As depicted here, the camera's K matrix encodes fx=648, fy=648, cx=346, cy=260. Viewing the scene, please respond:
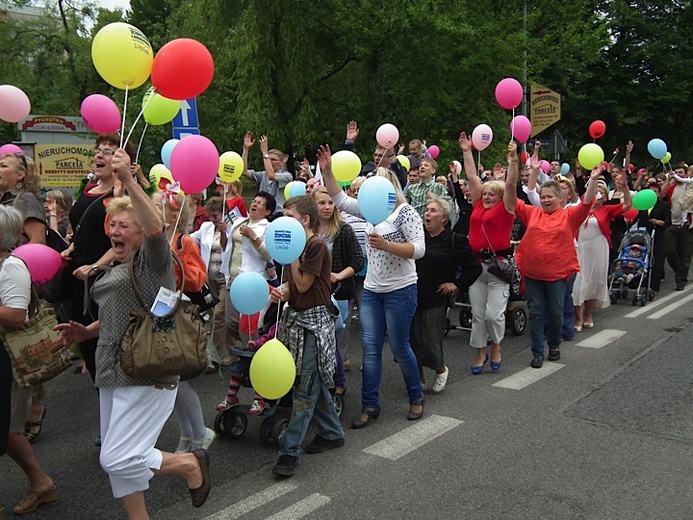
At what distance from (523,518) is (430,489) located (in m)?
0.59

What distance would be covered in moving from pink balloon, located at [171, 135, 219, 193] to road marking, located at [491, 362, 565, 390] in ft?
11.8

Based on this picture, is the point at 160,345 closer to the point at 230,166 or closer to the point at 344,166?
the point at 344,166

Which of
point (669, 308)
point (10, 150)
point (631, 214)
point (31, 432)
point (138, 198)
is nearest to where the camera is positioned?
point (138, 198)

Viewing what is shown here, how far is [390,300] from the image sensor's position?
16.6ft

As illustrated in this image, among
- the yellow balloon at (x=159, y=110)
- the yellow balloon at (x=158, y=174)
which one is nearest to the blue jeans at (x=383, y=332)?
the yellow balloon at (x=158, y=174)

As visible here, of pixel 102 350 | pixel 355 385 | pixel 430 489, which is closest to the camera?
pixel 102 350

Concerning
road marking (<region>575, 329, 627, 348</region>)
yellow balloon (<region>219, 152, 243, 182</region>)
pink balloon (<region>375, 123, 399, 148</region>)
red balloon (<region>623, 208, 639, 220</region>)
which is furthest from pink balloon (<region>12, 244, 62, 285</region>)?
red balloon (<region>623, 208, 639, 220</region>)

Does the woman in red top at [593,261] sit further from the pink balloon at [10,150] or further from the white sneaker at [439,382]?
the pink balloon at [10,150]

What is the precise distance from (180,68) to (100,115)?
145cm

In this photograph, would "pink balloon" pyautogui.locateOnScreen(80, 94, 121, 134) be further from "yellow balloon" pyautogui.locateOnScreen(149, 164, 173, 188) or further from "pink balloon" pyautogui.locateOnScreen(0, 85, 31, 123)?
"pink balloon" pyautogui.locateOnScreen(0, 85, 31, 123)

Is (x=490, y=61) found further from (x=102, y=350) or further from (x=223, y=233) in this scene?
(x=102, y=350)

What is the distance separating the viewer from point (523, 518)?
360 centimetres

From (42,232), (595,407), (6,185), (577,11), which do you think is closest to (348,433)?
(595,407)

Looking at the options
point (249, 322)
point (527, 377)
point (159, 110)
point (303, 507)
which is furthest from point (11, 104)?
point (527, 377)
